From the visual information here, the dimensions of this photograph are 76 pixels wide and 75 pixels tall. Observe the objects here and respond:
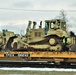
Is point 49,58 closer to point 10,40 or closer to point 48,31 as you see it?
point 48,31

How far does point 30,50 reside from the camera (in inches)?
970

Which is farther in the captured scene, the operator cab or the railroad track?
the operator cab

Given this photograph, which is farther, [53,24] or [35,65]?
[53,24]

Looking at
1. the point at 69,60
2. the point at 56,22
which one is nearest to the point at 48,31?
the point at 56,22

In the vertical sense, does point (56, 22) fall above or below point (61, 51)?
above

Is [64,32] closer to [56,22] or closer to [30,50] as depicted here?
[56,22]

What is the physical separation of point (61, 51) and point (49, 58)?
3.37 ft


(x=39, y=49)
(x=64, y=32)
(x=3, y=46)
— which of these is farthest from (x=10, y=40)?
(x=64, y=32)

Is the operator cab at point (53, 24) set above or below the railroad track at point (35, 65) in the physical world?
above

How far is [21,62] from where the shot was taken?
2552 cm

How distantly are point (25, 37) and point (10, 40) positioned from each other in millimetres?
1219

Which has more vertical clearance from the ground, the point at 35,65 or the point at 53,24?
the point at 53,24

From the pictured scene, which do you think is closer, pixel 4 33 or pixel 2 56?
pixel 2 56

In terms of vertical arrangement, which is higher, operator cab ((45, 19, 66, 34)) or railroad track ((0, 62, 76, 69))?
operator cab ((45, 19, 66, 34))
